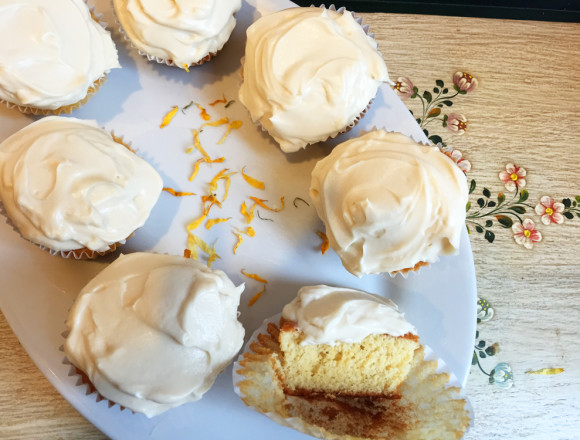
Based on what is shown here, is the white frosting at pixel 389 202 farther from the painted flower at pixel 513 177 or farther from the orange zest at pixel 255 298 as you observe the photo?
the painted flower at pixel 513 177

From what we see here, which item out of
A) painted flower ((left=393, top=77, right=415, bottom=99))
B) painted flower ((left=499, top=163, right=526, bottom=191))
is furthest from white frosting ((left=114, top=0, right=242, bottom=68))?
painted flower ((left=499, top=163, right=526, bottom=191))

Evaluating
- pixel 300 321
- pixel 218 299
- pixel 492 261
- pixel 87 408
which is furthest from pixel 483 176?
pixel 87 408

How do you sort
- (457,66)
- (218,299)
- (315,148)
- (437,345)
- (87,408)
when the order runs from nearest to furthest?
(218,299) → (87,408) → (437,345) → (315,148) → (457,66)

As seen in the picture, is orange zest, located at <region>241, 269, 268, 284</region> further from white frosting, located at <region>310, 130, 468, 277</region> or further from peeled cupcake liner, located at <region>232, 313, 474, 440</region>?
white frosting, located at <region>310, 130, 468, 277</region>

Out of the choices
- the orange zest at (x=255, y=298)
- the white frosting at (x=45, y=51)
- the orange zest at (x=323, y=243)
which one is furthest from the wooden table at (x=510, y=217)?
the white frosting at (x=45, y=51)

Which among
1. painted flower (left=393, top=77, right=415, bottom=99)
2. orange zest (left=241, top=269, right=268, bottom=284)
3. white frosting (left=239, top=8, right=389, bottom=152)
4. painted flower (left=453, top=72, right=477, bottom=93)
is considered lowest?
orange zest (left=241, top=269, right=268, bottom=284)

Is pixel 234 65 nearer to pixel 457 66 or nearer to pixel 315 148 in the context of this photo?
pixel 315 148
